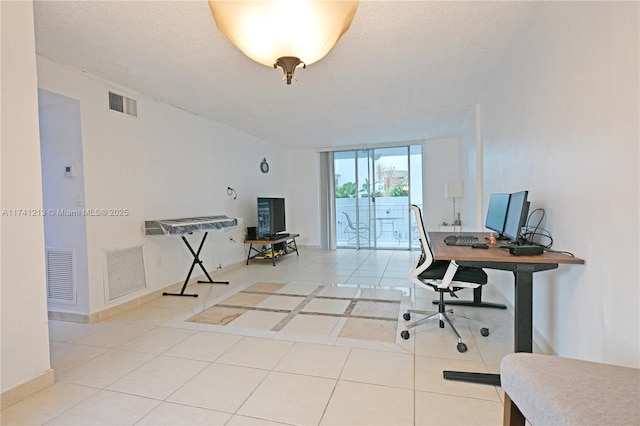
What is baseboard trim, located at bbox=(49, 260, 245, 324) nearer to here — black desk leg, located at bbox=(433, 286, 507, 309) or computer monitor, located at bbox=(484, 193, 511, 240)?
black desk leg, located at bbox=(433, 286, 507, 309)

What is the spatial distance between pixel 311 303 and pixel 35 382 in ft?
7.63

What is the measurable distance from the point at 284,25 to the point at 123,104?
9.80 feet

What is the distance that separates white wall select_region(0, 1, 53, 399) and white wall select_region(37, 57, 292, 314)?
1.07m

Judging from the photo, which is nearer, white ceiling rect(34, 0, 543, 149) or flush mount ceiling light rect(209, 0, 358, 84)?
flush mount ceiling light rect(209, 0, 358, 84)

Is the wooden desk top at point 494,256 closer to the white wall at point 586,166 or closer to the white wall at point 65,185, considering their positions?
the white wall at point 586,166

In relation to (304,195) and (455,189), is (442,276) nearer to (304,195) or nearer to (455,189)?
(455,189)

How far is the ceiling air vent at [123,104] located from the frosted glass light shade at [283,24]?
263 centimetres

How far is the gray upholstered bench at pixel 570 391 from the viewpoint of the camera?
35.1 inches

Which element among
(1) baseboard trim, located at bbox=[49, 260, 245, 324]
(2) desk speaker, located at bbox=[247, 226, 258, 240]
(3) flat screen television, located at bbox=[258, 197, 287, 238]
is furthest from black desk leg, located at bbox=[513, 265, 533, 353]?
(2) desk speaker, located at bbox=[247, 226, 258, 240]

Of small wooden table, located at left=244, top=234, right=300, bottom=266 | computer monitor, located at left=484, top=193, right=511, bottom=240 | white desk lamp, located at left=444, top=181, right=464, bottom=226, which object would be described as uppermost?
white desk lamp, located at left=444, top=181, right=464, bottom=226

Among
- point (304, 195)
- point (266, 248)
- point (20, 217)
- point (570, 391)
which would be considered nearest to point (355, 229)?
point (304, 195)

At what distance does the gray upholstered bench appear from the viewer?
2.93 feet

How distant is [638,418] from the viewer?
87 cm

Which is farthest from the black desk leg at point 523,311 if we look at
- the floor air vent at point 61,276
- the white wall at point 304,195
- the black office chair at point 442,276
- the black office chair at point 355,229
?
the white wall at point 304,195
